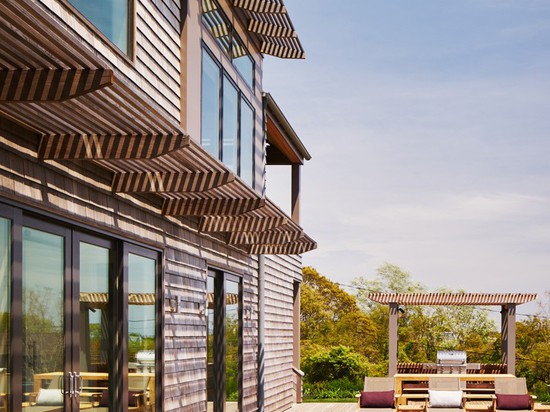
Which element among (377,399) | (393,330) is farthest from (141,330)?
(393,330)

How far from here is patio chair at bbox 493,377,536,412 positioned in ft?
46.4

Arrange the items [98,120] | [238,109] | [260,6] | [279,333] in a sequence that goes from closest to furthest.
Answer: [98,120] → [260,6] → [238,109] → [279,333]

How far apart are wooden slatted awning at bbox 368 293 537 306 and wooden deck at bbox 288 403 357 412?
2417mm

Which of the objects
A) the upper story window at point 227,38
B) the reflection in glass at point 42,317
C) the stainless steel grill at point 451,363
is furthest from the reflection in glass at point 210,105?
the stainless steel grill at point 451,363

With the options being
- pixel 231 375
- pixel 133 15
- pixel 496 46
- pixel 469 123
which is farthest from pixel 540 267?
pixel 133 15

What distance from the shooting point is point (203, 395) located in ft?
35.0

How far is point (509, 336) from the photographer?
1998 cm

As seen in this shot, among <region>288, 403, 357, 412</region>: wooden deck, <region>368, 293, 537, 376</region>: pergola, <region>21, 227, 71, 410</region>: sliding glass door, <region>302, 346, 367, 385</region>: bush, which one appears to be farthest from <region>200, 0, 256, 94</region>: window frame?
<region>302, 346, 367, 385</region>: bush

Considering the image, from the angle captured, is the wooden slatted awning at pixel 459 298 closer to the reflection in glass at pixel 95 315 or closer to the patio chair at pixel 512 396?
the patio chair at pixel 512 396

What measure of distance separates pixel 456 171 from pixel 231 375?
110 feet

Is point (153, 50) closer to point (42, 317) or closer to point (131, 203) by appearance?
point (131, 203)

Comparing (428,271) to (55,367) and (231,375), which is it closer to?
(231,375)

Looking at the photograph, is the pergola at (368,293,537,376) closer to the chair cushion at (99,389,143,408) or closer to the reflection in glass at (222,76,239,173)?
the reflection in glass at (222,76,239,173)

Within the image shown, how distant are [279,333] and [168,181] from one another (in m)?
9.34
